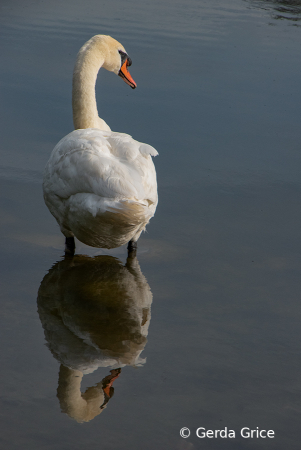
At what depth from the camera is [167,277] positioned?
12.9ft

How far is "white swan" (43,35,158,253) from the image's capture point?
338cm

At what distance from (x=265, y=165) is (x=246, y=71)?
316 centimetres

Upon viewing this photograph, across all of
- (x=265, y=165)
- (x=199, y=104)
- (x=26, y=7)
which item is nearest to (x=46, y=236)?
A: (x=265, y=165)

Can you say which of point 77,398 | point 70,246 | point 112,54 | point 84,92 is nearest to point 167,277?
point 70,246

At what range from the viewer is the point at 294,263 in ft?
13.6

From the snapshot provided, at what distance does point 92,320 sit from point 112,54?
117 inches

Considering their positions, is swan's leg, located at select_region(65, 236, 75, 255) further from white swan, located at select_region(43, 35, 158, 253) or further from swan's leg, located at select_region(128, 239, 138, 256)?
swan's leg, located at select_region(128, 239, 138, 256)

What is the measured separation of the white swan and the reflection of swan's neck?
1.07m

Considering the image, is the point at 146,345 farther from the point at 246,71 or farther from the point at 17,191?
the point at 246,71

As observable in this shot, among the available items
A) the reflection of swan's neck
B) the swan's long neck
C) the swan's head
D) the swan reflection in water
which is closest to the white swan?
the swan reflection in water

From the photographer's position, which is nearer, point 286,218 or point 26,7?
point 286,218

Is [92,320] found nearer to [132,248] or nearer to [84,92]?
[132,248]

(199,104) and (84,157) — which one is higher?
(84,157)

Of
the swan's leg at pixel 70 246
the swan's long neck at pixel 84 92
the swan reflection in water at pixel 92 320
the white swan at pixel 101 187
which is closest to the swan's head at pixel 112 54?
the swan's long neck at pixel 84 92
